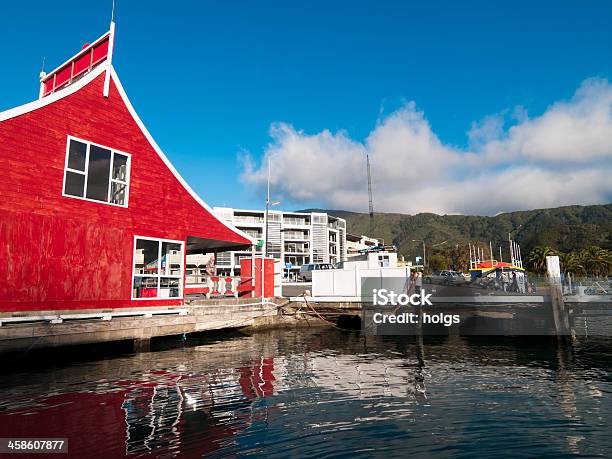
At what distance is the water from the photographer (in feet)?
23.9

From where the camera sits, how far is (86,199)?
1580cm

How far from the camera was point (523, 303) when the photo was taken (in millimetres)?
22828

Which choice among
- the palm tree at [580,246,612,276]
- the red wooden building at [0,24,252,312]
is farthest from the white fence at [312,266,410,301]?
the palm tree at [580,246,612,276]

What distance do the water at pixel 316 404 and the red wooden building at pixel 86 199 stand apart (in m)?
2.82

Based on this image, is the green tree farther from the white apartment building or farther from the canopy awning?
the canopy awning

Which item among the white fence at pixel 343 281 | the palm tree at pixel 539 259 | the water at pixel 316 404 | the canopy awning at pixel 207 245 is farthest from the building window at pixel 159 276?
the palm tree at pixel 539 259

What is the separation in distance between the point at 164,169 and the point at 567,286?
2476 centimetres

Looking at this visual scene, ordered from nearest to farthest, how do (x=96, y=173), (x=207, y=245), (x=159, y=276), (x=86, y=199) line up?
1. (x=86, y=199)
2. (x=96, y=173)
3. (x=159, y=276)
4. (x=207, y=245)

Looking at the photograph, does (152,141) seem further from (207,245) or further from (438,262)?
(438,262)

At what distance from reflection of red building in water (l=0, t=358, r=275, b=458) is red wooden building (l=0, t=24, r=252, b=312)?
5.60 metres

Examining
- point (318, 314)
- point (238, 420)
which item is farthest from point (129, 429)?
point (318, 314)

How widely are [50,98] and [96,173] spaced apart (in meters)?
3.16

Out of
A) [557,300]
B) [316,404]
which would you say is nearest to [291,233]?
[557,300]

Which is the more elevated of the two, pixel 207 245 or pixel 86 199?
pixel 86 199
